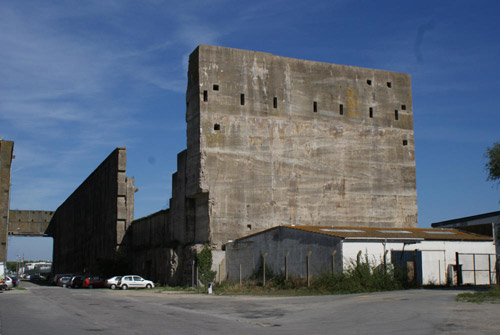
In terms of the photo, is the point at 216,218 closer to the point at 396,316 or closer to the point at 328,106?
the point at 328,106

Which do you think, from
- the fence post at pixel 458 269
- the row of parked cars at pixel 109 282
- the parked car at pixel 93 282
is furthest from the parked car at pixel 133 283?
the fence post at pixel 458 269

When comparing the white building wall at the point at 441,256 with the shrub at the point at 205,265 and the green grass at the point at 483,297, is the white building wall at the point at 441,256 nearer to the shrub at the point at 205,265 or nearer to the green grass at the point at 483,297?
the green grass at the point at 483,297

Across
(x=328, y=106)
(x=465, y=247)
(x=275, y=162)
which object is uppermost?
(x=328, y=106)

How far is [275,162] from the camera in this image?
44.6 m

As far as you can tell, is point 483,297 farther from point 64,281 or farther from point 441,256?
point 64,281

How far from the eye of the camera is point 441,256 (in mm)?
34625

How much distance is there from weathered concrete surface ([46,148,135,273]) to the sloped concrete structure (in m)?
9.94

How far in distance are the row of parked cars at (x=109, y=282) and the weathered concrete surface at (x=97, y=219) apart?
3.96 metres

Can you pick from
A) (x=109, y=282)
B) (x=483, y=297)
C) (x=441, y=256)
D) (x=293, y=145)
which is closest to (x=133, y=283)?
(x=109, y=282)

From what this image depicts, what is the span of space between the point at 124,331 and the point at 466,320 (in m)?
9.62

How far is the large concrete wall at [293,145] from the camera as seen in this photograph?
4269cm

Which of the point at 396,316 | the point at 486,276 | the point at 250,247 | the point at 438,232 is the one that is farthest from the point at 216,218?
the point at 396,316

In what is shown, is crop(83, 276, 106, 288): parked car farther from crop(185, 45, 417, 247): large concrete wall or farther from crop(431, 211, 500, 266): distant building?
crop(431, 211, 500, 266): distant building

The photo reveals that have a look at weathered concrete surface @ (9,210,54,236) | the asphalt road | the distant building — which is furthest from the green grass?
weathered concrete surface @ (9,210,54,236)
